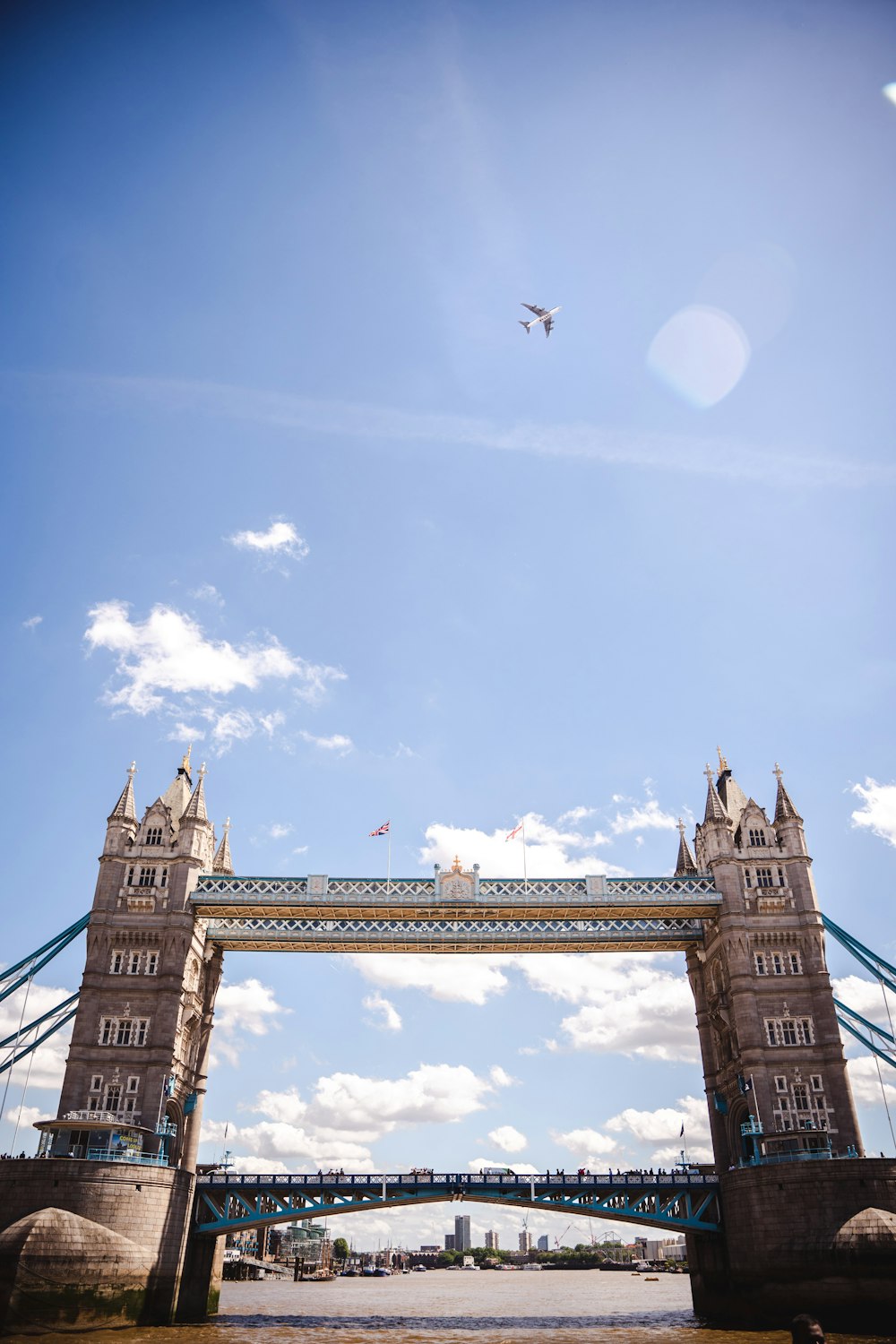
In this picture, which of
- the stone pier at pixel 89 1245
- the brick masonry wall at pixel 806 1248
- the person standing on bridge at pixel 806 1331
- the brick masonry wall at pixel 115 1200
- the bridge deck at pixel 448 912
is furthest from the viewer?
the bridge deck at pixel 448 912

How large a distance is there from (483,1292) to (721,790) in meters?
73.5

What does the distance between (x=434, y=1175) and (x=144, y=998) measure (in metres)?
22.1

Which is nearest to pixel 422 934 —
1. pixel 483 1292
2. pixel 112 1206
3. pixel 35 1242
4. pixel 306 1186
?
pixel 306 1186

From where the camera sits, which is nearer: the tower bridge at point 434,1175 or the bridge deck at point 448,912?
the tower bridge at point 434,1175

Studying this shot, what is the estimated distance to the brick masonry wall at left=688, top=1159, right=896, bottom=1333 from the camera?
46500 millimetres

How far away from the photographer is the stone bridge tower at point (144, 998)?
186 feet

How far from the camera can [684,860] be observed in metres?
75.6

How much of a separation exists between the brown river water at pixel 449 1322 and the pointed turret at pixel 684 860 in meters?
29.7

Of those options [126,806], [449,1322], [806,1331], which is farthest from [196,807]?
[806,1331]

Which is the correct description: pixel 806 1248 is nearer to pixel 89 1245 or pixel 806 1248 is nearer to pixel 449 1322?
pixel 449 1322

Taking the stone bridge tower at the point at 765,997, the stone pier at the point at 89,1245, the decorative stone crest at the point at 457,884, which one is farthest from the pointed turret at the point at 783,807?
the stone pier at the point at 89,1245

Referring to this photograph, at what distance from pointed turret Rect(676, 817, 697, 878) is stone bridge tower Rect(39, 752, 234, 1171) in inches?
1448

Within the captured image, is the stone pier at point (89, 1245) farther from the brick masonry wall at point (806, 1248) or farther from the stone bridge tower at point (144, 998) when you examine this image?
the brick masonry wall at point (806, 1248)

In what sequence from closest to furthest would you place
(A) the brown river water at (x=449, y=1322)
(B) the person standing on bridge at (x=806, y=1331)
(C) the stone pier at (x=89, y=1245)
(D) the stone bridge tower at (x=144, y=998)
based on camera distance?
(B) the person standing on bridge at (x=806, y=1331) < (C) the stone pier at (x=89, y=1245) < (A) the brown river water at (x=449, y=1322) < (D) the stone bridge tower at (x=144, y=998)
